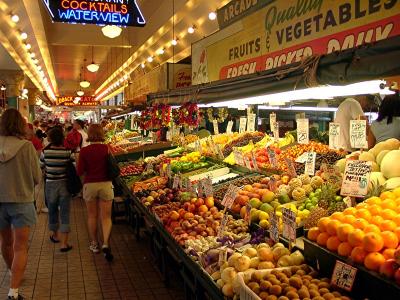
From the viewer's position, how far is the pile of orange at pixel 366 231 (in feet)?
8.95

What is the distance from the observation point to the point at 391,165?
12.7 feet

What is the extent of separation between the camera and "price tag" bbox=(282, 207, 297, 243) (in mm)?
3322

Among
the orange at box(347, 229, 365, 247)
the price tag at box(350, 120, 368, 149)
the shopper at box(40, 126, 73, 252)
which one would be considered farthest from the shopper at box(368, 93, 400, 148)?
the shopper at box(40, 126, 73, 252)

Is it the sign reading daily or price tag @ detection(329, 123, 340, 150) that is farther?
price tag @ detection(329, 123, 340, 150)

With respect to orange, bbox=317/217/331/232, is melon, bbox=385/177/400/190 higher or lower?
higher

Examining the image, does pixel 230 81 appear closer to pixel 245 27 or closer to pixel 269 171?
pixel 269 171

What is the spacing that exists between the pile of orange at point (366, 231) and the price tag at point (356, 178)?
107 millimetres

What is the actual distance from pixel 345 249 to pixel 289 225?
21.2 inches

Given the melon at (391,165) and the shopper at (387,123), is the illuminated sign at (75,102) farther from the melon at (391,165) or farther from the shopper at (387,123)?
the melon at (391,165)

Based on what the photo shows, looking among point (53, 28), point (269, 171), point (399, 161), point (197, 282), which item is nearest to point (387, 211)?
point (399, 161)

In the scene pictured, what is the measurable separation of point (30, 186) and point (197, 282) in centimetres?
223

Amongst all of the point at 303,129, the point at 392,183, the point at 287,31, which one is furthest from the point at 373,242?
the point at 287,31

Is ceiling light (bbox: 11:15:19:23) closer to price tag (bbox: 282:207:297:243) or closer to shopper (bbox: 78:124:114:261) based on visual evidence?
shopper (bbox: 78:124:114:261)

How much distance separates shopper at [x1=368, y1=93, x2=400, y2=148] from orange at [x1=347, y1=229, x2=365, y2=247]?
377cm
